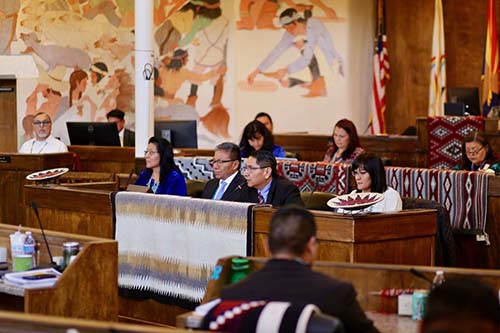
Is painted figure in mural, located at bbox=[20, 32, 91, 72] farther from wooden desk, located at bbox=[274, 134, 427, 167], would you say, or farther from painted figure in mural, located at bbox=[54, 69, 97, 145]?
wooden desk, located at bbox=[274, 134, 427, 167]

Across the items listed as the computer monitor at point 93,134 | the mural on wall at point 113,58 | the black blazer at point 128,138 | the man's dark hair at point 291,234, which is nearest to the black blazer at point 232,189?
the man's dark hair at point 291,234

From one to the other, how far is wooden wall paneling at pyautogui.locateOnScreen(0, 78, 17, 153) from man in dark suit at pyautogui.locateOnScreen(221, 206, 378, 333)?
10274 millimetres

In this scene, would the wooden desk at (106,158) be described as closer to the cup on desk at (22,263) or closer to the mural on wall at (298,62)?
the mural on wall at (298,62)

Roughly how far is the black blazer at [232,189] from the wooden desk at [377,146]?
4165 mm

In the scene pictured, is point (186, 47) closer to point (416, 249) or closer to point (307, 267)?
point (416, 249)

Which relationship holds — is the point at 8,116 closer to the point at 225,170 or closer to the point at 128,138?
the point at 128,138

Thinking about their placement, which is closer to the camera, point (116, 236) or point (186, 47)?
point (116, 236)

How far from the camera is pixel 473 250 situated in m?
8.54

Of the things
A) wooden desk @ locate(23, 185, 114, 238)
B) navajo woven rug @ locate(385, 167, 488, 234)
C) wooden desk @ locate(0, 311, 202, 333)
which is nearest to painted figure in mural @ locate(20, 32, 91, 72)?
wooden desk @ locate(23, 185, 114, 238)

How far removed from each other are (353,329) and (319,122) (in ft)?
41.3

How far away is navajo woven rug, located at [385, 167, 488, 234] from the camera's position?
27.7ft

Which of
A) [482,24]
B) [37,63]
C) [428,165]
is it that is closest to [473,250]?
[428,165]

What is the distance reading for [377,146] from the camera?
41.8ft

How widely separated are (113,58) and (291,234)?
11.0 metres
